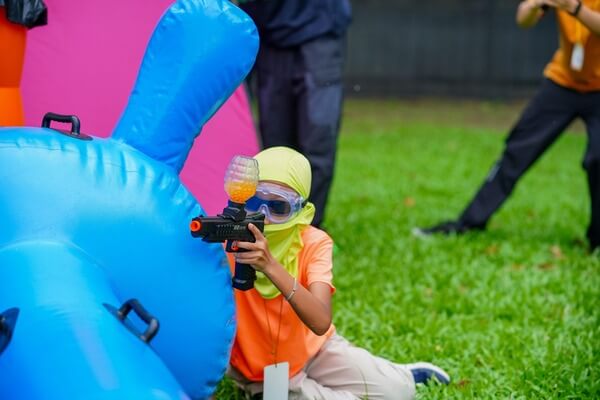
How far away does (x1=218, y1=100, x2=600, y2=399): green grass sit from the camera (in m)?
3.34

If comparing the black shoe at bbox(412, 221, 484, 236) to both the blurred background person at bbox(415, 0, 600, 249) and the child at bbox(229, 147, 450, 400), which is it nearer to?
the blurred background person at bbox(415, 0, 600, 249)

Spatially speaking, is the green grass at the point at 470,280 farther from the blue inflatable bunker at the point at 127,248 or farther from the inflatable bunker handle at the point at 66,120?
the inflatable bunker handle at the point at 66,120

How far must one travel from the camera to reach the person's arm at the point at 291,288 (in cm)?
230

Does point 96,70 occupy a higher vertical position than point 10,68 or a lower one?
lower

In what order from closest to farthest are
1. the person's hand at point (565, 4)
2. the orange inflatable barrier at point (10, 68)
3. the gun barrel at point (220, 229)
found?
1. the gun barrel at point (220, 229)
2. the orange inflatable barrier at point (10, 68)
3. the person's hand at point (565, 4)

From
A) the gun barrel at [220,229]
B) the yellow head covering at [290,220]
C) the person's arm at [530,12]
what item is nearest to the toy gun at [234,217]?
the gun barrel at [220,229]

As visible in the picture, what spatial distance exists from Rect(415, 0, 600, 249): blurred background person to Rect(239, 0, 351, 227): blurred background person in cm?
102

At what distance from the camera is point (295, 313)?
2.68 meters

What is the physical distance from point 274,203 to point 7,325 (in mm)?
858

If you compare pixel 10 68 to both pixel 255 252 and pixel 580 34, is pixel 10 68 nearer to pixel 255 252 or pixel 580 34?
pixel 255 252

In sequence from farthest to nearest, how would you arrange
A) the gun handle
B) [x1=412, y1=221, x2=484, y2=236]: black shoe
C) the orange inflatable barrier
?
1. [x1=412, y1=221, x2=484, y2=236]: black shoe
2. the orange inflatable barrier
3. the gun handle

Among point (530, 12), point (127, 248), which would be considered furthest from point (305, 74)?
point (127, 248)

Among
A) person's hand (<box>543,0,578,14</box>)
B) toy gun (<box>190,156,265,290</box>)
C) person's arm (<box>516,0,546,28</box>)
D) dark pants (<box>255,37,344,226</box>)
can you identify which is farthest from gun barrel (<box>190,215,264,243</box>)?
person's arm (<box>516,0,546,28</box>)

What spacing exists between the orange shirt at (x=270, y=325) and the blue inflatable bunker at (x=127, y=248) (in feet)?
1.19
